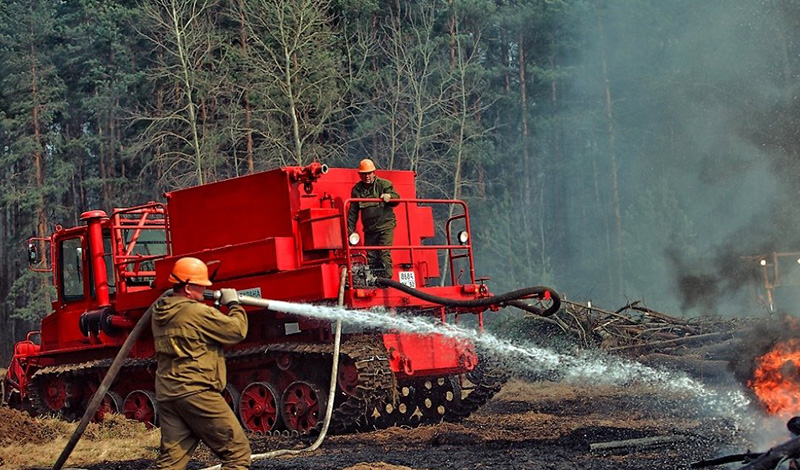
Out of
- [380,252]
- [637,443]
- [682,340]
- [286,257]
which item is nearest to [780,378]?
[637,443]

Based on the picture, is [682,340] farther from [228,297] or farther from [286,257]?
[228,297]

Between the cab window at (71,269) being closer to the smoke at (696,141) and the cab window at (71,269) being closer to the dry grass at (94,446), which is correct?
the dry grass at (94,446)

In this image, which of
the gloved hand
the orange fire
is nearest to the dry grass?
the gloved hand

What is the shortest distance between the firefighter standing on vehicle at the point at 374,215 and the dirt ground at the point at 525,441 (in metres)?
2.19

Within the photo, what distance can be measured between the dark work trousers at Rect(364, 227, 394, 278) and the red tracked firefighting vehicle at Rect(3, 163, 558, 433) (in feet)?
0.80

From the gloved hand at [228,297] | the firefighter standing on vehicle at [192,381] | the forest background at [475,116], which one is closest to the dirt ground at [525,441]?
the firefighter standing on vehicle at [192,381]

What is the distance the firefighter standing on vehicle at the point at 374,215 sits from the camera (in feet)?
41.7

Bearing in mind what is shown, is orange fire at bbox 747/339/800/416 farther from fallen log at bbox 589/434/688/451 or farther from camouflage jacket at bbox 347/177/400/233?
camouflage jacket at bbox 347/177/400/233

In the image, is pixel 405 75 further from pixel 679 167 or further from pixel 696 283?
pixel 696 283

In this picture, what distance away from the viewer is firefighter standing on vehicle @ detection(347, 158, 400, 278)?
12695mm

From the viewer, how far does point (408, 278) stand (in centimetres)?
1307

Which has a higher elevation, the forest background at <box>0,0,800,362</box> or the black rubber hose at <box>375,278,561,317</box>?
the forest background at <box>0,0,800,362</box>

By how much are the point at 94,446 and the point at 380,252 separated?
4.09 meters

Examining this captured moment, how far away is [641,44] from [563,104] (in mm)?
4961
